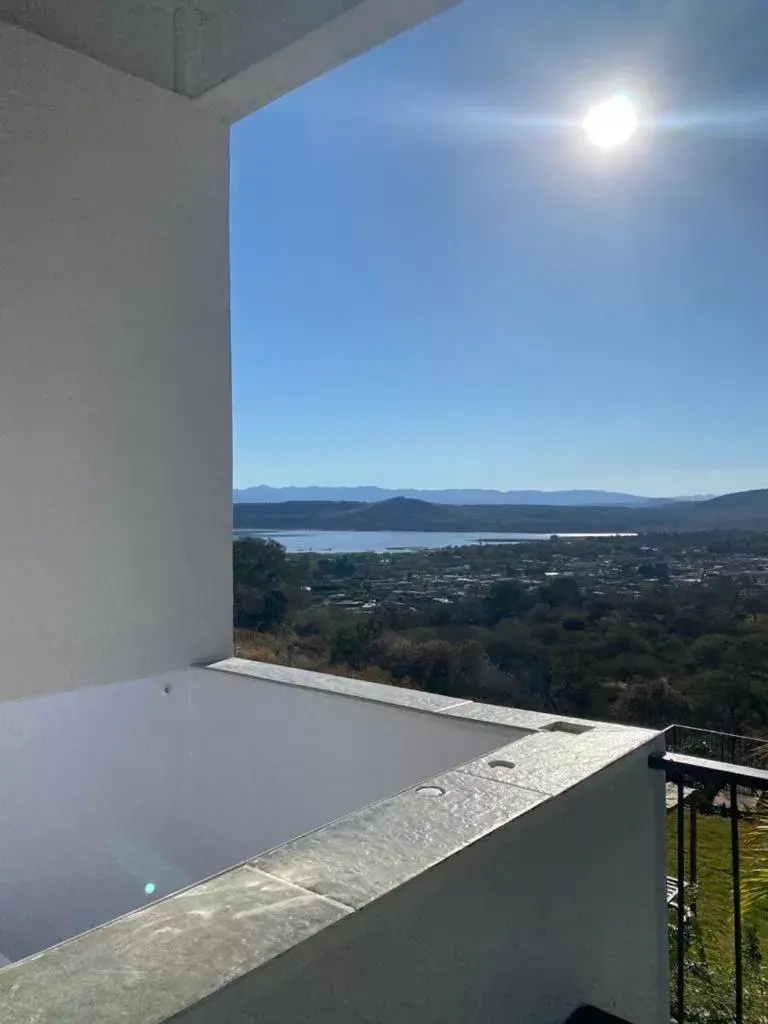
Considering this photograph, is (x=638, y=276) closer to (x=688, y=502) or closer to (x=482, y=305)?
(x=482, y=305)

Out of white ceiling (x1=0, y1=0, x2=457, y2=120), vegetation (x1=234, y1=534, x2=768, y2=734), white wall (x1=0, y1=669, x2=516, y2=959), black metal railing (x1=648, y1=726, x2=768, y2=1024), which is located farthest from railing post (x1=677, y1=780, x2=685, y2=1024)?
vegetation (x1=234, y1=534, x2=768, y2=734)

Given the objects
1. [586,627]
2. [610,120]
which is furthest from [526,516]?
[610,120]

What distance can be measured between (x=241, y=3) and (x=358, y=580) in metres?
6.95

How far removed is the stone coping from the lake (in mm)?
3804

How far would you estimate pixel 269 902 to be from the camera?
2.75ft

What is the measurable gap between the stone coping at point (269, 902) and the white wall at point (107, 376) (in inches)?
53.7

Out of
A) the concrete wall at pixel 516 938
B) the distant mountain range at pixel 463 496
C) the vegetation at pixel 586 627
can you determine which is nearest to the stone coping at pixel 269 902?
the concrete wall at pixel 516 938

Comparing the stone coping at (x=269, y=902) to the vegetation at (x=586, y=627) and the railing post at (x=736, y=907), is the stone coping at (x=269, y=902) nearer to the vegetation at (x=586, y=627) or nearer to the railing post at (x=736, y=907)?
the railing post at (x=736, y=907)

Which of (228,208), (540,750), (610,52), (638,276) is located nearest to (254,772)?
(540,750)

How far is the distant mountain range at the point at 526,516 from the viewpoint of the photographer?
23.6ft

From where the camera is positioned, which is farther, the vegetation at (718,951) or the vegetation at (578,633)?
the vegetation at (578,633)

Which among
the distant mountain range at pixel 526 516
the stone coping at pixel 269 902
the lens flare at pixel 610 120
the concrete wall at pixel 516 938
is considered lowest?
the concrete wall at pixel 516 938

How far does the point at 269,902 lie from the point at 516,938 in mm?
483

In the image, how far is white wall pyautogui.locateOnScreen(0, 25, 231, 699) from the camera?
6.63ft
